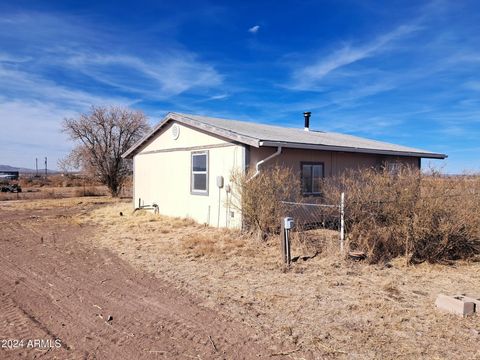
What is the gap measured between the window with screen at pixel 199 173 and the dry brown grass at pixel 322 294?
2.66m

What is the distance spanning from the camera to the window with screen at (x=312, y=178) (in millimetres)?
10613

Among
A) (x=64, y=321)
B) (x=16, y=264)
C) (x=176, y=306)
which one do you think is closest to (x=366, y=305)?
(x=176, y=306)

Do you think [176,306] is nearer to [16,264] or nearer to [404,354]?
[404,354]

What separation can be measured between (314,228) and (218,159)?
3384 mm

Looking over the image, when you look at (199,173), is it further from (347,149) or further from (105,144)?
(105,144)

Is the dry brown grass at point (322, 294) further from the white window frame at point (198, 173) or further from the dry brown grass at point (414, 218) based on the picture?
the white window frame at point (198, 173)

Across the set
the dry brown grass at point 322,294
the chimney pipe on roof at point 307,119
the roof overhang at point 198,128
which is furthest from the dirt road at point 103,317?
the chimney pipe on roof at point 307,119

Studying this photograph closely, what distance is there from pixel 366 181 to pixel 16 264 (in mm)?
7185

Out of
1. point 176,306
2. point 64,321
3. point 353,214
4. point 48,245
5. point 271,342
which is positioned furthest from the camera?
point 48,245

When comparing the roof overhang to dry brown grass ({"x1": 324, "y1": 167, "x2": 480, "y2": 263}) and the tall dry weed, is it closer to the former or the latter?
the tall dry weed

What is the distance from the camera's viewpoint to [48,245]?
8.44m

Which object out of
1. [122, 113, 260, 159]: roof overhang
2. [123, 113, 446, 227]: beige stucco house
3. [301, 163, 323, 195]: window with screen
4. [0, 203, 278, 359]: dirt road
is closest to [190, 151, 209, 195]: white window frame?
[123, 113, 446, 227]: beige stucco house

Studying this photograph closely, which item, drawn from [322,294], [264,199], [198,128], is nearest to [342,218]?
[264,199]

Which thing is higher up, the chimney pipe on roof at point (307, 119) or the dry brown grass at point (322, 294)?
the chimney pipe on roof at point (307, 119)
